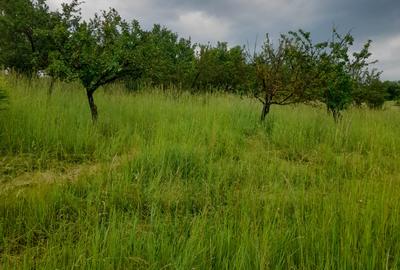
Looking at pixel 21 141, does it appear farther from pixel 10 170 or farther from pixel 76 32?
pixel 76 32

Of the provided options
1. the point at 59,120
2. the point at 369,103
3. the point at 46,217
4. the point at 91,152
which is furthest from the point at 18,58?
the point at 369,103

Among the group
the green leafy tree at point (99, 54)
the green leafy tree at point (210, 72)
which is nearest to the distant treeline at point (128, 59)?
the green leafy tree at point (99, 54)

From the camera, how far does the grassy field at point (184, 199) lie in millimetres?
2254

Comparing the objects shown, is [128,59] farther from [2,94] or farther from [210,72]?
[210,72]

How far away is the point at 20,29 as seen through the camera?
33.6ft

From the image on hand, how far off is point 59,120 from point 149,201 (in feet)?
11.5

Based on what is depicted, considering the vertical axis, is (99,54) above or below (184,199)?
above

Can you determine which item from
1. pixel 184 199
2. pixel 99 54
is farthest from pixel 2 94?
pixel 184 199

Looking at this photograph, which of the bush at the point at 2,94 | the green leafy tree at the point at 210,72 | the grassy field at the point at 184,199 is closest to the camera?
the grassy field at the point at 184,199

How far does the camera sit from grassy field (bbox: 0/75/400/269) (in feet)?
7.39

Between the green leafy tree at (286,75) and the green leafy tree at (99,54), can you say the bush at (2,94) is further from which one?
the green leafy tree at (286,75)

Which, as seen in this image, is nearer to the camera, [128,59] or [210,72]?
[128,59]

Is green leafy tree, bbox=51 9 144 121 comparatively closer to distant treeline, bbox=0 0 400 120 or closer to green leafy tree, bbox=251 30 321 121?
distant treeline, bbox=0 0 400 120

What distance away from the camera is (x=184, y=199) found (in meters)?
3.44
